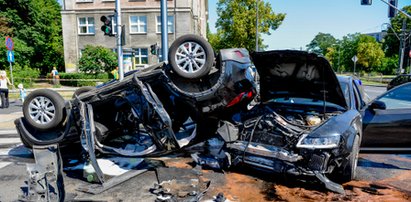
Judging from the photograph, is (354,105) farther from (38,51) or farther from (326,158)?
(38,51)

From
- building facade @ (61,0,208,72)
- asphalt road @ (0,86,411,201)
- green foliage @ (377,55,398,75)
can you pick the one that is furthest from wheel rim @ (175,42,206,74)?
green foliage @ (377,55,398,75)

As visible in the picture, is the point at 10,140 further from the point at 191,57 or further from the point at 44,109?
the point at 191,57

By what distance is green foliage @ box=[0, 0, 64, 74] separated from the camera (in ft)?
96.7

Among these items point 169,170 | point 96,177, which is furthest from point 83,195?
point 169,170

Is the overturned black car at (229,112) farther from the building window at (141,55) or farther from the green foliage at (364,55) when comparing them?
the green foliage at (364,55)

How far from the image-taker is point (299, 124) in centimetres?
414

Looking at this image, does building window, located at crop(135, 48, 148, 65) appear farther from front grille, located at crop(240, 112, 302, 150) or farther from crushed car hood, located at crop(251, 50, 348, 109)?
front grille, located at crop(240, 112, 302, 150)

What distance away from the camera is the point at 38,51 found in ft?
113

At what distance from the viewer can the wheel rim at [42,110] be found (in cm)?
443

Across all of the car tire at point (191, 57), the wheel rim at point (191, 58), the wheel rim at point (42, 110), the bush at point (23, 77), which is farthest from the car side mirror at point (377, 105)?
the bush at point (23, 77)

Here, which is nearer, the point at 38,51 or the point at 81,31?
the point at 81,31

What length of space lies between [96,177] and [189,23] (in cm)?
2446

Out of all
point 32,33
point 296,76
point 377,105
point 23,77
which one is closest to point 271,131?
point 296,76

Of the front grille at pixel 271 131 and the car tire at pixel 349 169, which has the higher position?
the front grille at pixel 271 131
